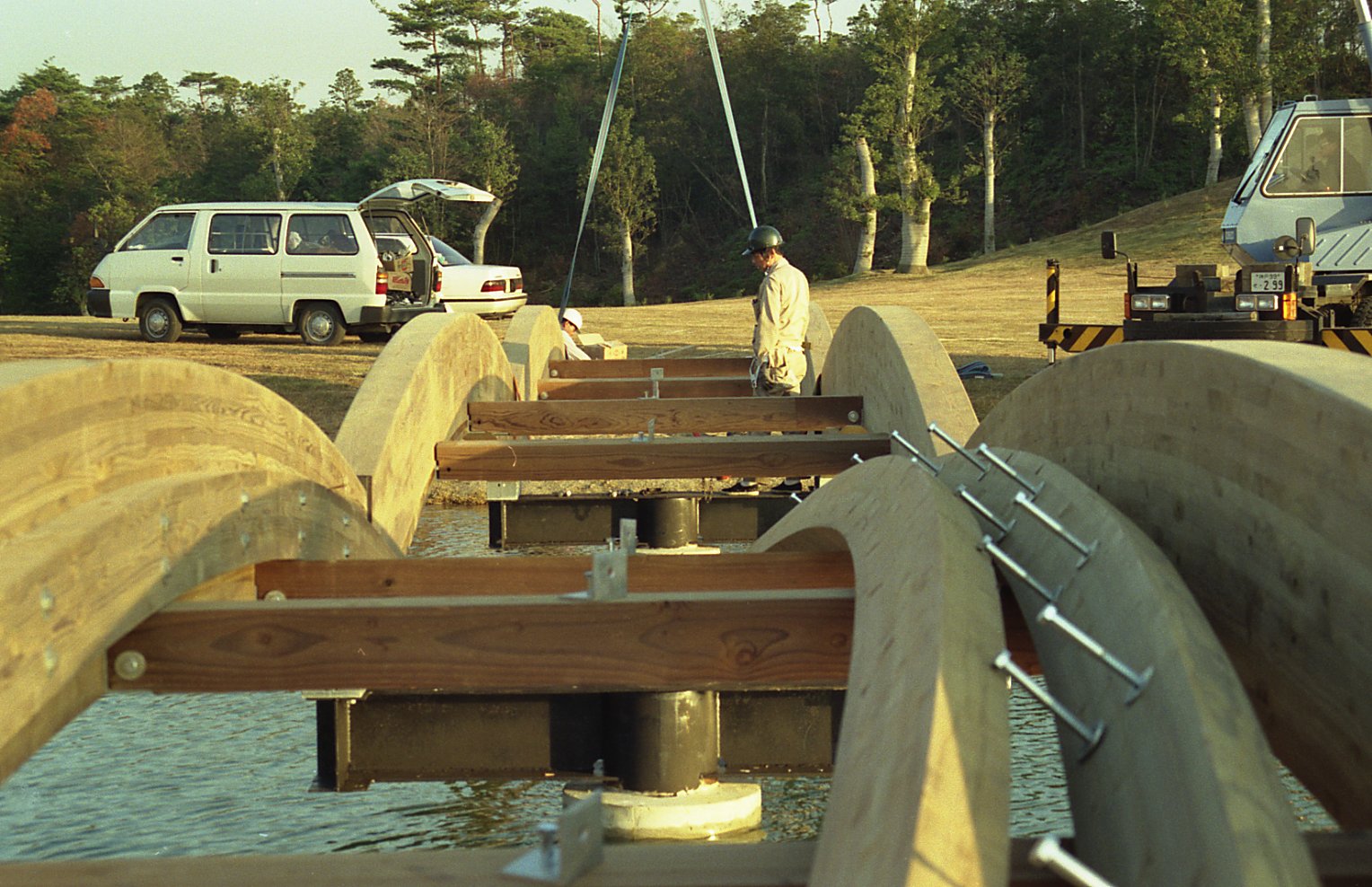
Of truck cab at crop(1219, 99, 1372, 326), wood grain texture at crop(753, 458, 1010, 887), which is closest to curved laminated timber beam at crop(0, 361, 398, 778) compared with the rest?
wood grain texture at crop(753, 458, 1010, 887)

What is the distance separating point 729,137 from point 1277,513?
60.9 meters

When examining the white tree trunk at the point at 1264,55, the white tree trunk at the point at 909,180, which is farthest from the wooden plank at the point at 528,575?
the white tree trunk at the point at 909,180

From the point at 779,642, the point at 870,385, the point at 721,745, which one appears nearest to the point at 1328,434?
the point at 779,642

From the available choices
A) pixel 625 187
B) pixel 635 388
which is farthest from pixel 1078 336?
pixel 625 187

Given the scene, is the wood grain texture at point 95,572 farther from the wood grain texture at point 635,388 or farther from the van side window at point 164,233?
the van side window at point 164,233

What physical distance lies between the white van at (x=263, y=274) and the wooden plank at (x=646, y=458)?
15.6m

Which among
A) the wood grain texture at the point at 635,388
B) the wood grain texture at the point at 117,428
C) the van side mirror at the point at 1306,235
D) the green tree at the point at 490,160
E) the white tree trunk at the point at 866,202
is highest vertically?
→ the green tree at the point at 490,160

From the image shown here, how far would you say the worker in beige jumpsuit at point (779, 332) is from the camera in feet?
30.6

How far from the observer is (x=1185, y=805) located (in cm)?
176

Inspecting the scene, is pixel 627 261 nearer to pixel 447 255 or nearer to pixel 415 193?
pixel 447 255

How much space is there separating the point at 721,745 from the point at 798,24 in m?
61.8

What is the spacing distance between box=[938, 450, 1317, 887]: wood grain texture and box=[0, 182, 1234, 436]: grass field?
33.1 feet

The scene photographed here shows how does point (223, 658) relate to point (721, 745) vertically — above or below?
above

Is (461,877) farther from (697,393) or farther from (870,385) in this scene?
(697,393)
